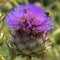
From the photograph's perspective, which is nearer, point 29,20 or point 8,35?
point 29,20

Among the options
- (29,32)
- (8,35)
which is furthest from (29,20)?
(8,35)

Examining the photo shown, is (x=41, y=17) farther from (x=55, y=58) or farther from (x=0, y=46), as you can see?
(x=55, y=58)

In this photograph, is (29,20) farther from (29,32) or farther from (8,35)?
(8,35)

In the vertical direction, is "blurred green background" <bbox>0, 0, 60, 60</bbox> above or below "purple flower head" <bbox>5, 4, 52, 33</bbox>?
below

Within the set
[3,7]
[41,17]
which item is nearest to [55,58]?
[3,7]

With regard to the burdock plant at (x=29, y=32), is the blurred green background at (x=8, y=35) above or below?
below

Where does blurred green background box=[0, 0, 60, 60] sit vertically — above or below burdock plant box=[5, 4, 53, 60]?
below
